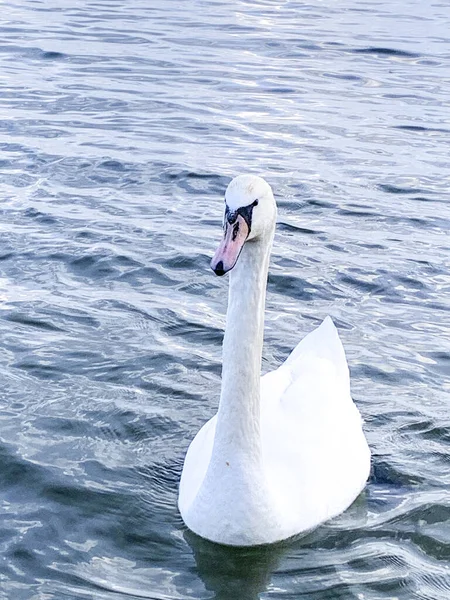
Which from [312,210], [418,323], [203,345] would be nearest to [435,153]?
[312,210]

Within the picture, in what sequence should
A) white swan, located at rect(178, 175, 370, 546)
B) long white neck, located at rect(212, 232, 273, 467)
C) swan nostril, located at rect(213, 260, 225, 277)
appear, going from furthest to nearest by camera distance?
1. long white neck, located at rect(212, 232, 273, 467)
2. white swan, located at rect(178, 175, 370, 546)
3. swan nostril, located at rect(213, 260, 225, 277)

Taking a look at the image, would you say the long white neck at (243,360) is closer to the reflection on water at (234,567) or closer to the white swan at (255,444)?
the white swan at (255,444)

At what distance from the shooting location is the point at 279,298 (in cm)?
954

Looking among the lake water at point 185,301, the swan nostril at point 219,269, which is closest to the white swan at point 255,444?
the swan nostril at point 219,269

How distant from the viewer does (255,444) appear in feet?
19.6

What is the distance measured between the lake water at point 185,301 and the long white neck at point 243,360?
1.72ft

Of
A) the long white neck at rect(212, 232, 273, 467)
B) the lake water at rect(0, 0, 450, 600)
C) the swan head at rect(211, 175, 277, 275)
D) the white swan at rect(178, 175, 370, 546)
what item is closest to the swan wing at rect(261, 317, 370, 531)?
the white swan at rect(178, 175, 370, 546)

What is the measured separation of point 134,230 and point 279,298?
1919 millimetres

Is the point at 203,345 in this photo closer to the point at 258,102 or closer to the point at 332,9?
the point at 258,102

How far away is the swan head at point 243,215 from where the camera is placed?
17.5 feet

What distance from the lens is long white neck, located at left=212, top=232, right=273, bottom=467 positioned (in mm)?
5758

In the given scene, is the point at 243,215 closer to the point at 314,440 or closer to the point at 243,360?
the point at 243,360

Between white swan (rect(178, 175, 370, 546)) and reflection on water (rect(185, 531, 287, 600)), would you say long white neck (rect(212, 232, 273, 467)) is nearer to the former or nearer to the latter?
white swan (rect(178, 175, 370, 546))

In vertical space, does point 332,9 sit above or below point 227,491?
below
